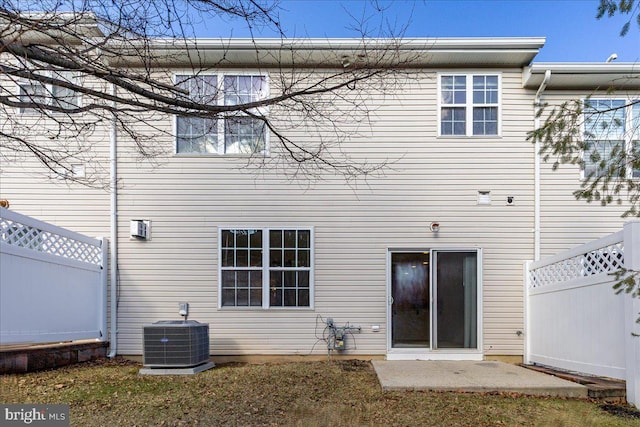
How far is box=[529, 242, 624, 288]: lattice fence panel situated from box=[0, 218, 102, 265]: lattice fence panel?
7135mm

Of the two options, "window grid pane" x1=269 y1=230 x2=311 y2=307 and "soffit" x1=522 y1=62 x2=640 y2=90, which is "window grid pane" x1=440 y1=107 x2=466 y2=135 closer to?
"soffit" x1=522 y1=62 x2=640 y2=90

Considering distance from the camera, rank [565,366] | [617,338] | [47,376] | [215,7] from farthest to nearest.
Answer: [565,366]
[47,376]
[617,338]
[215,7]

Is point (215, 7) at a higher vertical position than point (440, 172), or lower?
higher

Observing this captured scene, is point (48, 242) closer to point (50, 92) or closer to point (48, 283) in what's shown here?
point (48, 283)

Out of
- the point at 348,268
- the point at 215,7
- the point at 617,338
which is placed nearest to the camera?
the point at 215,7

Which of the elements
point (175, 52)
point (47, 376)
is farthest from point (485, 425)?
point (47, 376)

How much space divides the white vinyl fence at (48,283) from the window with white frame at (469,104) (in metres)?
6.23

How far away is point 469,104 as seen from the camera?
7.21 meters

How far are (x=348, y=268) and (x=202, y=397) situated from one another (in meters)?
3.12

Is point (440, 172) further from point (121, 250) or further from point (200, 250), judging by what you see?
point (121, 250)

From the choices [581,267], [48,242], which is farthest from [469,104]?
[48,242]

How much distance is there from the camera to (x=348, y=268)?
7.09 meters

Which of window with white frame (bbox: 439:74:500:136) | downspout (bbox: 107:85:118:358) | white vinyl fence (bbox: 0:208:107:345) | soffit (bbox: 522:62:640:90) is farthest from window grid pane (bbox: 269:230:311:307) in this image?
soffit (bbox: 522:62:640:90)

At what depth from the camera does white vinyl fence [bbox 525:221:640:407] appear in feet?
15.7
